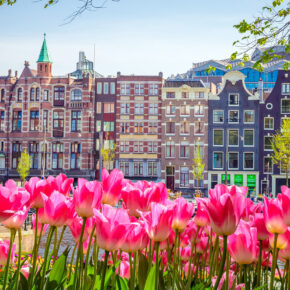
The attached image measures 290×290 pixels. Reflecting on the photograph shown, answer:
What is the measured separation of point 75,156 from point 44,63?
7.72 metres

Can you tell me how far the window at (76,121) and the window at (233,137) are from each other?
10752mm

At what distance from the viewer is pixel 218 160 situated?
116 ft

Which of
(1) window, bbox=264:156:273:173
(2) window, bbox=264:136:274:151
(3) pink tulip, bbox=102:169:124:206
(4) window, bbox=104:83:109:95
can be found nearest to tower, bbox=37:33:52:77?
(4) window, bbox=104:83:109:95

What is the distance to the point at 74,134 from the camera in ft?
123

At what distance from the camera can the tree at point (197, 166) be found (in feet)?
111

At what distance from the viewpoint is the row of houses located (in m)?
34.7

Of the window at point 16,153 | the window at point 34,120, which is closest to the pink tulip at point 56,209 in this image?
the window at point 34,120

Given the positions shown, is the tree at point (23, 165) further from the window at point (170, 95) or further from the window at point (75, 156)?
the window at point (170, 95)

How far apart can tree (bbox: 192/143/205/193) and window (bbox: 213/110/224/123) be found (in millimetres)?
2224

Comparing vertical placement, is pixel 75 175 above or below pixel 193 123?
below

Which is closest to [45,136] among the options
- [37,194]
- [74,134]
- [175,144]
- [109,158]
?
[74,134]

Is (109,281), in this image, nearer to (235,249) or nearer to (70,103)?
(235,249)

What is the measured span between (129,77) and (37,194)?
35.2 metres

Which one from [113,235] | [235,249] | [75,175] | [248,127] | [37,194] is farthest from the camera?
[75,175]
